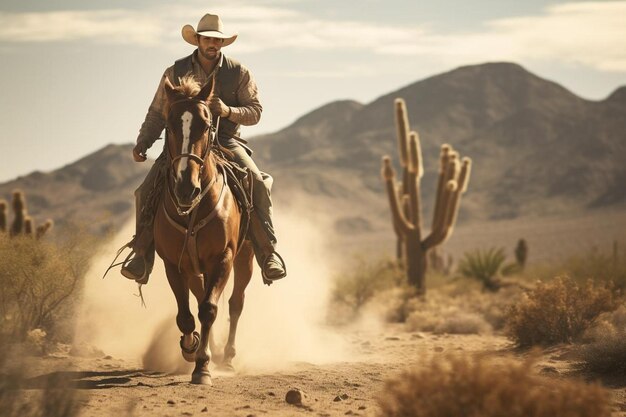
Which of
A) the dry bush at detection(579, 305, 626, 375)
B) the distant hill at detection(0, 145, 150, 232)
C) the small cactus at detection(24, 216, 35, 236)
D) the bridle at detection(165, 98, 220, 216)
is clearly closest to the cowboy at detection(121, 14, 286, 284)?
the bridle at detection(165, 98, 220, 216)

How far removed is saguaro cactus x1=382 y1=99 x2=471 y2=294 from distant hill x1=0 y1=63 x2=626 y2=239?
65.6 meters

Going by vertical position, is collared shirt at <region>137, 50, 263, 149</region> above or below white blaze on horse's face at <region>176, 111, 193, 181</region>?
above

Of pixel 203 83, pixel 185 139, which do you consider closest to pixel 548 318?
pixel 203 83

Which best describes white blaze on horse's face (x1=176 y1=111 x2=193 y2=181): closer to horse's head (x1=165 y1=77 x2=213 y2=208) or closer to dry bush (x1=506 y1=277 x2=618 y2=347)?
horse's head (x1=165 y1=77 x2=213 y2=208)

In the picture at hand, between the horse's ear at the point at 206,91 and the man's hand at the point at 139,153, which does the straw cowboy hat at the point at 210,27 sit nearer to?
the horse's ear at the point at 206,91

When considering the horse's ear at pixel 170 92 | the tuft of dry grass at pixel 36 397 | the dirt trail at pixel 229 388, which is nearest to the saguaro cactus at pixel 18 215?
the dirt trail at pixel 229 388

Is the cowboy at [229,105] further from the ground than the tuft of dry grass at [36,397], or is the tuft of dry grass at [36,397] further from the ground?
the cowboy at [229,105]

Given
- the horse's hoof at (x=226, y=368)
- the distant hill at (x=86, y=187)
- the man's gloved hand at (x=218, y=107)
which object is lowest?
the horse's hoof at (x=226, y=368)

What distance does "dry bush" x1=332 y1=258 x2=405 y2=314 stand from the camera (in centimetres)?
2417

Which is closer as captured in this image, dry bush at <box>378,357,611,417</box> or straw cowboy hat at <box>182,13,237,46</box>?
dry bush at <box>378,357,611,417</box>

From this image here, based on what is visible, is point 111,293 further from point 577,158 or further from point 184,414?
point 577,158

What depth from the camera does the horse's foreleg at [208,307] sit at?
9.80 meters

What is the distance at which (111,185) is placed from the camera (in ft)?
409

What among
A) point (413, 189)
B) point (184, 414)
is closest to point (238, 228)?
point (184, 414)
